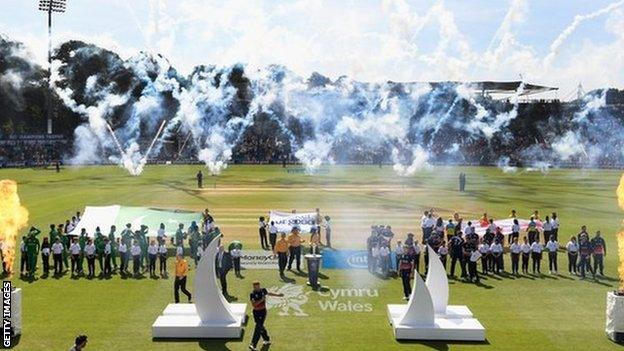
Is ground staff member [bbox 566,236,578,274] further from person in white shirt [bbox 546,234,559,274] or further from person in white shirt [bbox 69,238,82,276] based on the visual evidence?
person in white shirt [bbox 69,238,82,276]

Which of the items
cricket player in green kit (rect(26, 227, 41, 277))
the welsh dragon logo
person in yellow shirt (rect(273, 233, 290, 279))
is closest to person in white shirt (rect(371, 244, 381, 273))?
person in yellow shirt (rect(273, 233, 290, 279))

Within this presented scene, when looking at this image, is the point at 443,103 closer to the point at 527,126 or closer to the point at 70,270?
the point at 527,126

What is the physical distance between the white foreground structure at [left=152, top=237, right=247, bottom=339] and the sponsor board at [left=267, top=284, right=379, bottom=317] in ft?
7.08

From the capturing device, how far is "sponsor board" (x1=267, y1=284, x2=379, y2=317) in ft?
64.5

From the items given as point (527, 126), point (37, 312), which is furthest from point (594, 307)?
point (527, 126)

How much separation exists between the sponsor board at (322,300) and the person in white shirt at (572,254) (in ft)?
24.5

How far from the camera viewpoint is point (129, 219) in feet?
95.8

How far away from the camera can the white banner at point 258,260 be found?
83.6 ft

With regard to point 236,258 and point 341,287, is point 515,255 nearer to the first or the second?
point 341,287

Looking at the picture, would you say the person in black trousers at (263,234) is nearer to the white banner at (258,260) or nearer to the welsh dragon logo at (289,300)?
the white banner at (258,260)

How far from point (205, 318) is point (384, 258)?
8.55 meters

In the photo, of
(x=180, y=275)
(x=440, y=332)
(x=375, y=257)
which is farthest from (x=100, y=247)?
(x=440, y=332)

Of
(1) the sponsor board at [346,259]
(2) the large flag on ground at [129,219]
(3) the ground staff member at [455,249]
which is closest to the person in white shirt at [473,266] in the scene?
(3) the ground staff member at [455,249]

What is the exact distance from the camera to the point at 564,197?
161ft
